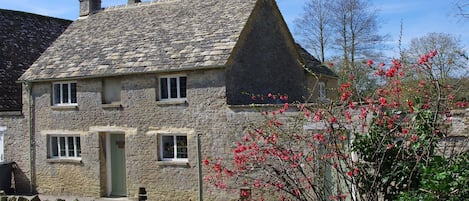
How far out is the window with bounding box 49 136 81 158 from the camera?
19250 mm

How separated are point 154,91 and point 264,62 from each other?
4389 mm

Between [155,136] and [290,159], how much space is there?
913 centimetres

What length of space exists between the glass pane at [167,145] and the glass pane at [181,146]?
28 cm

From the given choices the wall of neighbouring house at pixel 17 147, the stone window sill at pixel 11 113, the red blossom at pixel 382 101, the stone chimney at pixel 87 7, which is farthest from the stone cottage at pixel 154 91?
the red blossom at pixel 382 101

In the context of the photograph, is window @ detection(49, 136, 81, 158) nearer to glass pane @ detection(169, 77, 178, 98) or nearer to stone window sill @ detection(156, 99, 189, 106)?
stone window sill @ detection(156, 99, 189, 106)

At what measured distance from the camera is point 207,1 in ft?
68.7

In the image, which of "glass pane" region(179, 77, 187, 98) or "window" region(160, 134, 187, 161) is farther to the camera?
"glass pane" region(179, 77, 187, 98)

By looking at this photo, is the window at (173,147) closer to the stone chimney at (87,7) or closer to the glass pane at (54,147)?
the glass pane at (54,147)

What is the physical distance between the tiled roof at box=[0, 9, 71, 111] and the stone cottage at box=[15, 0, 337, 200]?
9.72ft

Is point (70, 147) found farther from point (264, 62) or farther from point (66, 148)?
point (264, 62)

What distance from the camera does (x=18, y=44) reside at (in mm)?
25297

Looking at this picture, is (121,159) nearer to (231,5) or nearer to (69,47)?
(69,47)

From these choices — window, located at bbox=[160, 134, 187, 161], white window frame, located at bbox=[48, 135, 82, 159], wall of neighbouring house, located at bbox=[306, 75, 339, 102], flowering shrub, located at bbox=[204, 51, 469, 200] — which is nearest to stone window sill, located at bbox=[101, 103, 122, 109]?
white window frame, located at bbox=[48, 135, 82, 159]

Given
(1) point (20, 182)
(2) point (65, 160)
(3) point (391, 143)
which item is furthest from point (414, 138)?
(1) point (20, 182)
